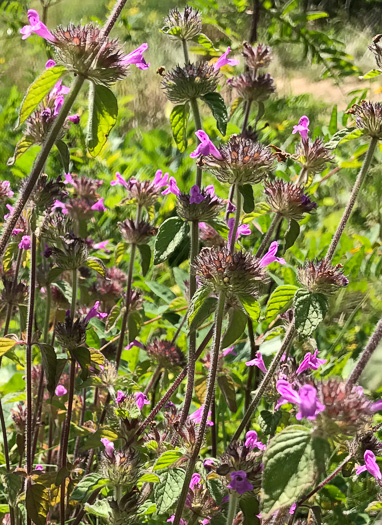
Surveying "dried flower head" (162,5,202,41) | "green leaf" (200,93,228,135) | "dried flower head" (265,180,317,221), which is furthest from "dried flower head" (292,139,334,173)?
"dried flower head" (162,5,202,41)

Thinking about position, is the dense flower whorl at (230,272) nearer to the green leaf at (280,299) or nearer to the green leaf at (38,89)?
the green leaf at (280,299)

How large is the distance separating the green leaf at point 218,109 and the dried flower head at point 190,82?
0.07 ft

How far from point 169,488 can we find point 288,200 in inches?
18.6

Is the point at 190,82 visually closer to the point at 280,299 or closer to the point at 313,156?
the point at 313,156

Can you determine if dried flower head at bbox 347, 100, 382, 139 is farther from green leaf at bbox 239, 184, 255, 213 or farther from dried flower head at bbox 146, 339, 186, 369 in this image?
dried flower head at bbox 146, 339, 186, 369

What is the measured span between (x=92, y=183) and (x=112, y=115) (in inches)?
31.6

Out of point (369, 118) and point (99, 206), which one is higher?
point (369, 118)

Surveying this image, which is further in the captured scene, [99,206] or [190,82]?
[99,206]

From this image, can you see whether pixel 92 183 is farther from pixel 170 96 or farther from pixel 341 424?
pixel 341 424

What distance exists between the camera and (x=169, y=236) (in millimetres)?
953

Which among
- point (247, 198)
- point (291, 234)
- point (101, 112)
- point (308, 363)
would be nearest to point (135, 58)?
point (101, 112)

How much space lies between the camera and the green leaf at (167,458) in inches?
29.7

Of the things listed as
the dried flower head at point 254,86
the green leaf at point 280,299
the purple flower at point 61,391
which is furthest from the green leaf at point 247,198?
the purple flower at point 61,391

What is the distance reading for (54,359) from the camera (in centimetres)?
86
